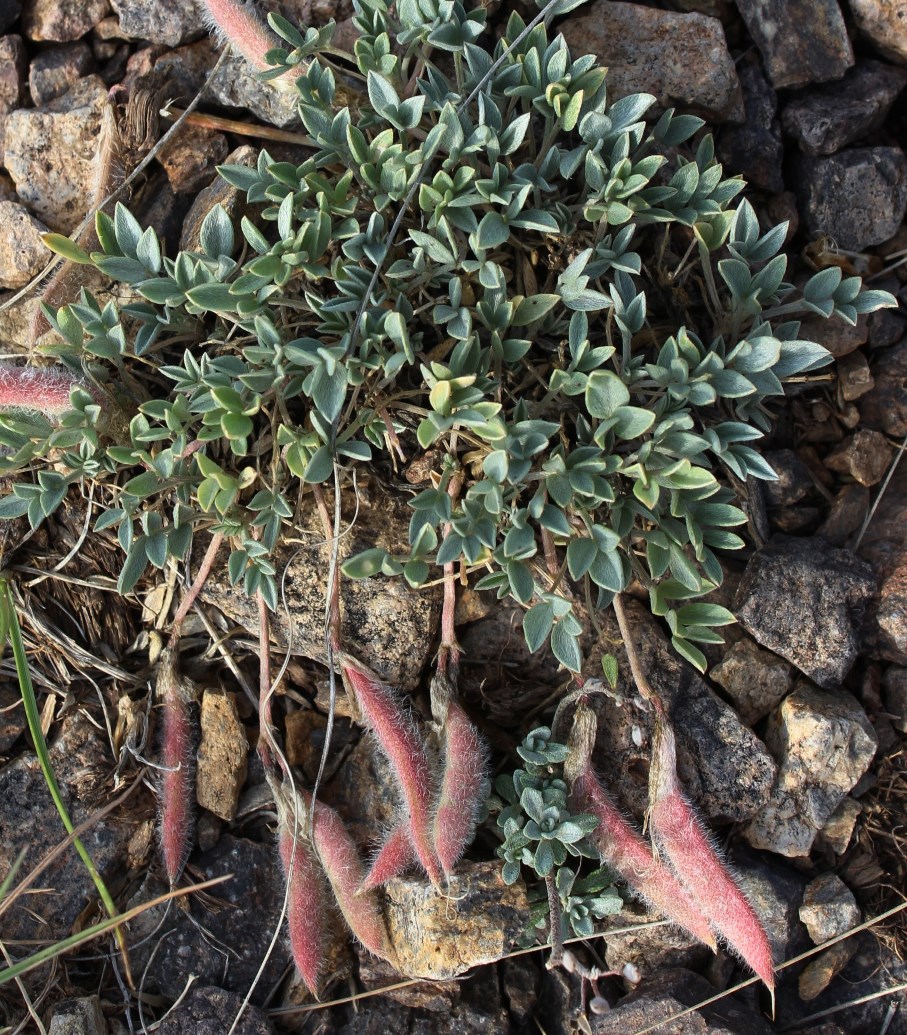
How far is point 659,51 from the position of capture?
3137 millimetres

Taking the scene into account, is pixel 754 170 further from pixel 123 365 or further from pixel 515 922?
pixel 515 922

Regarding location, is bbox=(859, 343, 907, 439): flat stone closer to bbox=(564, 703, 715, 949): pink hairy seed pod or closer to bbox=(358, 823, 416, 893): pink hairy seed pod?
bbox=(564, 703, 715, 949): pink hairy seed pod

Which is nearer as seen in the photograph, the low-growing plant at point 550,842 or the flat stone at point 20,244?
the low-growing plant at point 550,842

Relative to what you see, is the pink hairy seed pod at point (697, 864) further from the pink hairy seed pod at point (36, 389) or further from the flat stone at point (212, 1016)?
the pink hairy seed pod at point (36, 389)

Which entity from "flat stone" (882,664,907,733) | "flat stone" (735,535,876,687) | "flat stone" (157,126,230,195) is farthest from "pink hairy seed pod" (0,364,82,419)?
"flat stone" (882,664,907,733)

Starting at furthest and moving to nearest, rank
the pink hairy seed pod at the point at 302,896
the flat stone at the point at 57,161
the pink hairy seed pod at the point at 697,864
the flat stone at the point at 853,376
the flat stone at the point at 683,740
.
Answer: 1. the flat stone at the point at 853,376
2. the flat stone at the point at 57,161
3. the flat stone at the point at 683,740
4. the pink hairy seed pod at the point at 302,896
5. the pink hairy seed pod at the point at 697,864

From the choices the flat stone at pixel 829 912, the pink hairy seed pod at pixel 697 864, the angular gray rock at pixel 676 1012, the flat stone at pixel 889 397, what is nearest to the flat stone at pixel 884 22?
the flat stone at pixel 889 397

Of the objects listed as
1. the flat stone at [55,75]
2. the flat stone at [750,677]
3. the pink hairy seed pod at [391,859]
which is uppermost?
the flat stone at [55,75]

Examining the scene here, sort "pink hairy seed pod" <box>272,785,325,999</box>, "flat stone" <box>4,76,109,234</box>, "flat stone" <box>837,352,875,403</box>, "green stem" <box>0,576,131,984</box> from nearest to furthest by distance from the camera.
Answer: "green stem" <box>0,576,131,984</box> < "pink hairy seed pod" <box>272,785,325,999</box> < "flat stone" <box>4,76,109,234</box> < "flat stone" <box>837,352,875,403</box>

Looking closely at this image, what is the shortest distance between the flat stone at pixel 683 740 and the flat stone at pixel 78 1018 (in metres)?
1.76

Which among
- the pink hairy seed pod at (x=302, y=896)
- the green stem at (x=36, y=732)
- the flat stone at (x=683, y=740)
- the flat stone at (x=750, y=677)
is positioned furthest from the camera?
the flat stone at (x=750, y=677)

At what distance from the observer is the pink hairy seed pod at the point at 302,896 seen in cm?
288

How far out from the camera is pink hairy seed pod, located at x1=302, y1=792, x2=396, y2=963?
290cm

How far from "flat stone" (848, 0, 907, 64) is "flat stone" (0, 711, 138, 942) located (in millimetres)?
3659
